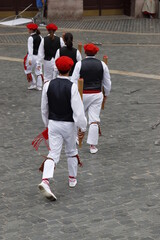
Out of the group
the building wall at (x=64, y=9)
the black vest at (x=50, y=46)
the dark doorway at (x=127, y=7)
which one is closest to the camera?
the black vest at (x=50, y=46)

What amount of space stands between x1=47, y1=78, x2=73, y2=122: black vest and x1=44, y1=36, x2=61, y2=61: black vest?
5.25m

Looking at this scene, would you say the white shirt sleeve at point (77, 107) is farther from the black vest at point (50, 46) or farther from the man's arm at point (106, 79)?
the black vest at point (50, 46)

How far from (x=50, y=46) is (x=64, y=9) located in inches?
544

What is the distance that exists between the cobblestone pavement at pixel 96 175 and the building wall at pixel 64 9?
11.1 meters

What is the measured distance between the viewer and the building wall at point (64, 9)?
26.5 meters

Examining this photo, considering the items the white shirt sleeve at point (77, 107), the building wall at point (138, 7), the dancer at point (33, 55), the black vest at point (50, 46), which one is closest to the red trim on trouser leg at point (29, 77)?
the dancer at point (33, 55)

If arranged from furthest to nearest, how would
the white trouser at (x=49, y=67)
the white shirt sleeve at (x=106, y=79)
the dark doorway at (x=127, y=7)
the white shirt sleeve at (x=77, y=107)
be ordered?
the dark doorway at (x=127, y=7) → the white trouser at (x=49, y=67) → the white shirt sleeve at (x=106, y=79) → the white shirt sleeve at (x=77, y=107)

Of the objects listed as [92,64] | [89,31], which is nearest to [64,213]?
[92,64]

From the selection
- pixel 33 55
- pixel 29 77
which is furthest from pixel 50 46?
pixel 29 77

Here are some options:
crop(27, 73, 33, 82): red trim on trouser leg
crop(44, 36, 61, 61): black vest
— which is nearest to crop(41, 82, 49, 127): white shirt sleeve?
crop(44, 36, 61, 61): black vest

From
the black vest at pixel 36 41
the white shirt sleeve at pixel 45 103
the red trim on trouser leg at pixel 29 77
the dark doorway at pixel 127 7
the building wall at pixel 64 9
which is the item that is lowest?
the dark doorway at pixel 127 7

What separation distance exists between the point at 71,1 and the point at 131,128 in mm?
16344

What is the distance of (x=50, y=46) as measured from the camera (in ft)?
43.6

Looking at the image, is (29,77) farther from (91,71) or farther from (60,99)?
(60,99)
